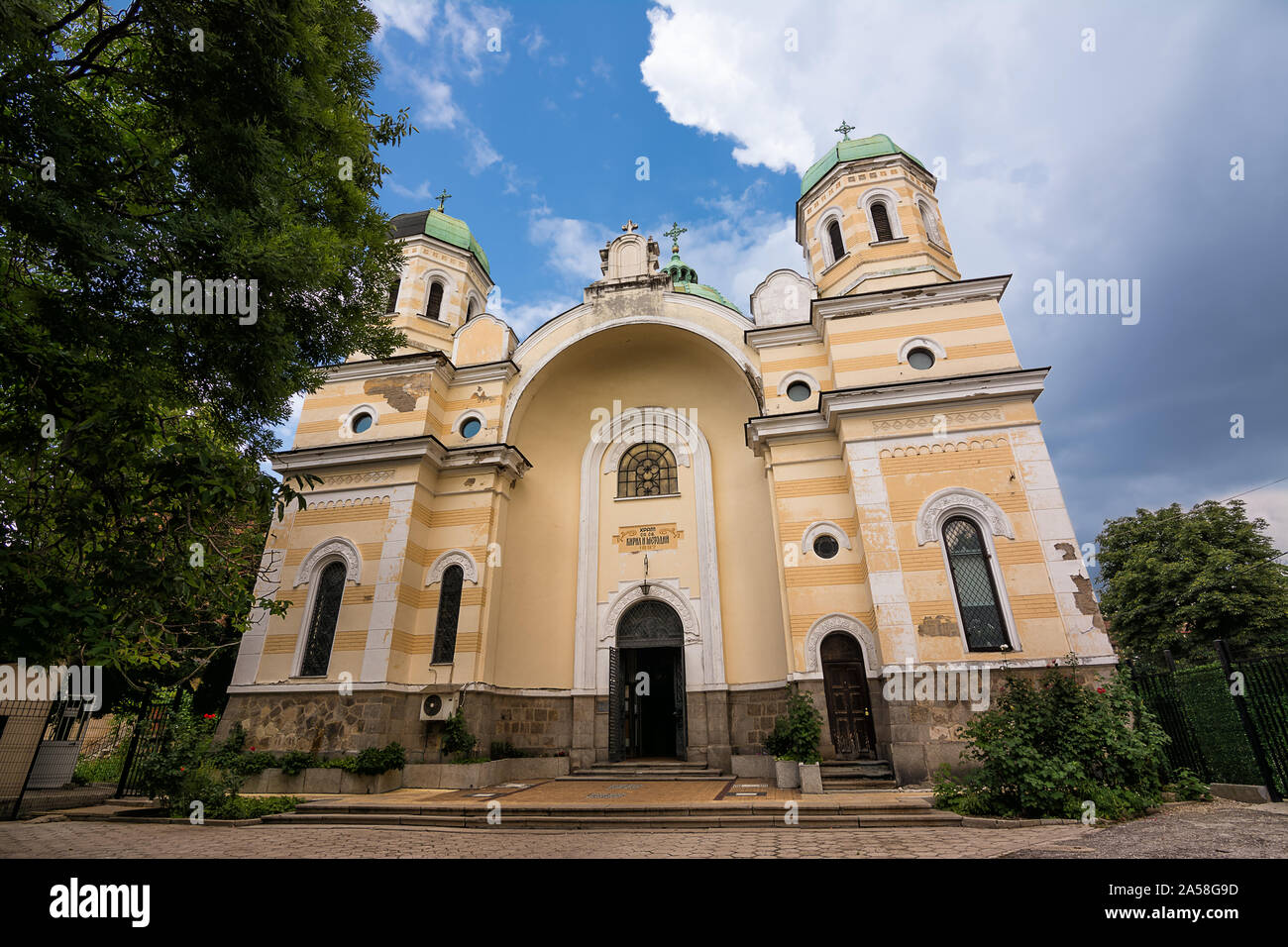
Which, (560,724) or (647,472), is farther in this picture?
(647,472)

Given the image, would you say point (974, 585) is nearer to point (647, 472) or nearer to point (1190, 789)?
point (1190, 789)

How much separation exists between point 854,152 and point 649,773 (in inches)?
706

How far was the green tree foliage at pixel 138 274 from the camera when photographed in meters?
5.62

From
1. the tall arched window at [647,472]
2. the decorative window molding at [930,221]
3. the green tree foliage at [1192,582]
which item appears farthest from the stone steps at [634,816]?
the green tree foliage at [1192,582]

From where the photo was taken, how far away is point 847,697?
1225 centimetres

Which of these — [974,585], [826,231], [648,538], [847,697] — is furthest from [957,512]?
[826,231]

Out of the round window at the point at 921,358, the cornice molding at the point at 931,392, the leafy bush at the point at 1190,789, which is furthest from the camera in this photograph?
the round window at the point at 921,358

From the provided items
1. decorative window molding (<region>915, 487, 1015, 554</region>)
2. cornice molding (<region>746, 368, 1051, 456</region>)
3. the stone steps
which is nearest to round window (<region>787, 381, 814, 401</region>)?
cornice molding (<region>746, 368, 1051, 456</region>)

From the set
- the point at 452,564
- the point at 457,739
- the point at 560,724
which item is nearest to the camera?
the point at 457,739

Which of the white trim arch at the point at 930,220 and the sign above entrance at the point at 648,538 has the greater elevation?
the white trim arch at the point at 930,220

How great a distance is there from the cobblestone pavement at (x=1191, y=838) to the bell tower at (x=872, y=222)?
12077mm

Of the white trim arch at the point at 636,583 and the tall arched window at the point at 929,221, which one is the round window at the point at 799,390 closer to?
the white trim arch at the point at 636,583
